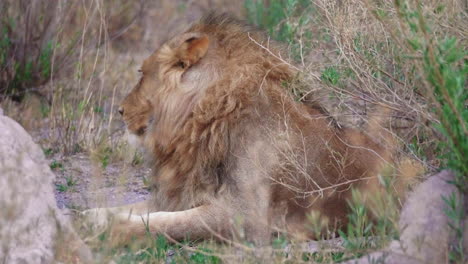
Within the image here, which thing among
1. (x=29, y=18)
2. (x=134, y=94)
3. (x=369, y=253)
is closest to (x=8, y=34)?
(x=29, y=18)

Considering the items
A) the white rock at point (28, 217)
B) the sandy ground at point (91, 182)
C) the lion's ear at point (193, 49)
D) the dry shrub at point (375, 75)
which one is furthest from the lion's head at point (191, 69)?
the white rock at point (28, 217)

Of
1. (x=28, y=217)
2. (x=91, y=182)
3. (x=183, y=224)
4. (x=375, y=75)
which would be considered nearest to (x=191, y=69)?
(x=183, y=224)

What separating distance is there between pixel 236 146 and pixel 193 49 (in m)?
0.61

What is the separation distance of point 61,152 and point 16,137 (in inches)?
94.0

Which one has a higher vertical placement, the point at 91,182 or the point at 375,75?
the point at 375,75

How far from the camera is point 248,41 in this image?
4980 millimetres

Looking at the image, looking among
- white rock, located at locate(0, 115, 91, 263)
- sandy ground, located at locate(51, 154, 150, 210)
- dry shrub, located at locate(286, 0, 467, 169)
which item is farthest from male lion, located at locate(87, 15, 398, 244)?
white rock, located at locate(0, 115, 91, 263)

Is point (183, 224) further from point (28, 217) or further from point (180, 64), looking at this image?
point (28, 217)

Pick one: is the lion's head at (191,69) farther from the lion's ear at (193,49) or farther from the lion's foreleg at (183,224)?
the lion's foreleg at (183,224)

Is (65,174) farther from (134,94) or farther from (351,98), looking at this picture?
(351,98)

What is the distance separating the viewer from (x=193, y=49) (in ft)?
15.9

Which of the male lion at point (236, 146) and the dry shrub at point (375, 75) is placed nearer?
the dry shrub at point (375, 75)

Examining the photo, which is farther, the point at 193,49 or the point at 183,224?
the point at 193,49

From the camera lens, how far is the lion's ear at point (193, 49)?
15.9 ft
